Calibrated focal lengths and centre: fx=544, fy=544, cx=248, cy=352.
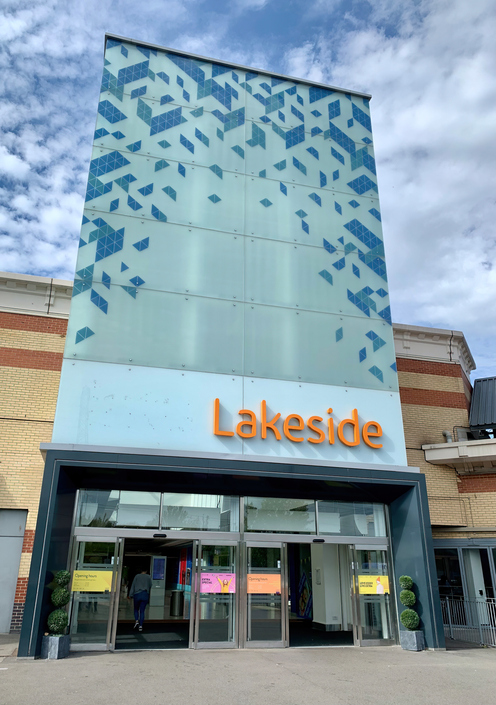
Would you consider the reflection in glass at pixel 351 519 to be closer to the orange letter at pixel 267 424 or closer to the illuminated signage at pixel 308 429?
the illuminated signage at pixel 308 429

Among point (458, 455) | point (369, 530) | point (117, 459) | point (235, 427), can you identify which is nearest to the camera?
point (117, 459)

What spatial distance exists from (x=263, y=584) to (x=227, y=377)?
16.1 ft

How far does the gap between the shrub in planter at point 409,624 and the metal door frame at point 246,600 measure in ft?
8.83

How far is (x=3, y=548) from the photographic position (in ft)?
48.8

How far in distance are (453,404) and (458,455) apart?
8.03 feet

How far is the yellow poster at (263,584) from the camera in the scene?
494 inches

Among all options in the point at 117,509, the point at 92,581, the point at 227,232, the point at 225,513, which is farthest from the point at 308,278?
the point at 92,581

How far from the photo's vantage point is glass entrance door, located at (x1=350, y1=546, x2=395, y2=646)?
13180 mm

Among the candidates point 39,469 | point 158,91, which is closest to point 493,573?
point 39,469

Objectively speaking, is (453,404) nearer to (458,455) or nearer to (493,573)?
(458,455)

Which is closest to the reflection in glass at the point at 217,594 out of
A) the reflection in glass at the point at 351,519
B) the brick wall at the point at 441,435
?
the reflection in glass at the point at 351,519

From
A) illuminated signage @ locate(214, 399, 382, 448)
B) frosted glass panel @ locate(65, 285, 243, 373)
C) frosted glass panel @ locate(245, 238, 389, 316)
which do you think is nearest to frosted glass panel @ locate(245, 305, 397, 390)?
frosted glass panel @ locate(245, 238, 389, 316)

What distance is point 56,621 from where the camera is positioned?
10516 mm

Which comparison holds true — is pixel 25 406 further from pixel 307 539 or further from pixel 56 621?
pixel 307 539
